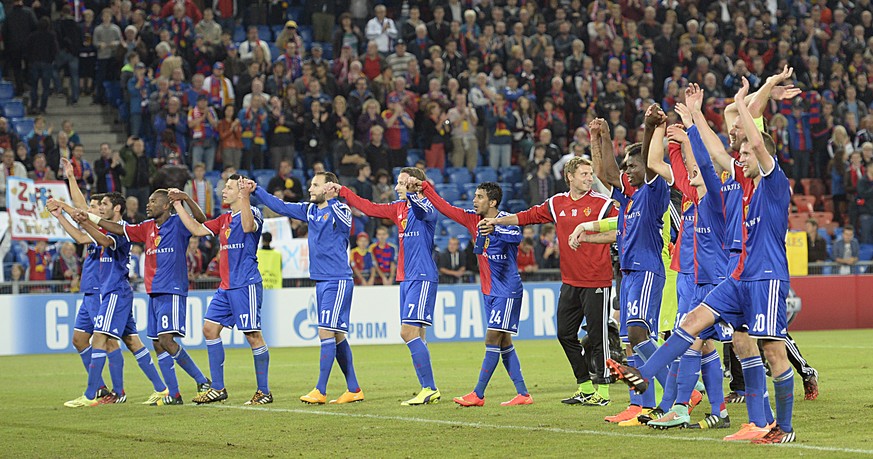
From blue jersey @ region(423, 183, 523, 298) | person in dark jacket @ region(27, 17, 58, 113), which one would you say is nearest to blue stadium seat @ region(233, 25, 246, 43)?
person in dark jacket @ region(27, 17, 58, 113)

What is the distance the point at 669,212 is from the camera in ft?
39.9

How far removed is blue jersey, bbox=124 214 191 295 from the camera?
45.1 feet

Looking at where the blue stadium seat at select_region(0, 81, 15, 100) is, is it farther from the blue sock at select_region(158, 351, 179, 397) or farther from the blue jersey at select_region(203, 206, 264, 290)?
the blue sock at select_region(158, 351, 179, 397)

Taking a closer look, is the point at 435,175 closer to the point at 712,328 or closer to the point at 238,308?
the point at 238,308

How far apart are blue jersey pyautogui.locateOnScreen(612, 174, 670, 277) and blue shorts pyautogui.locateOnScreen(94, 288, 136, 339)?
5.84 m

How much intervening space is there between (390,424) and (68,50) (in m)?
19.0

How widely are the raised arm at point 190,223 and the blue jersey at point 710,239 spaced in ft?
19.1

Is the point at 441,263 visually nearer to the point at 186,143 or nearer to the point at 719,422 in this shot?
the point at 186,143

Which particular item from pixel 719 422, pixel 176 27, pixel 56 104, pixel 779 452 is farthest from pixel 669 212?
pixel 56 104

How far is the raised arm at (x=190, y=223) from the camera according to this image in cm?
1366

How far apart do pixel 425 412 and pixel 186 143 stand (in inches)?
598

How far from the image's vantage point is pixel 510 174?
27.7m

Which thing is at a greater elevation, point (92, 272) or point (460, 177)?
point (460, 177)

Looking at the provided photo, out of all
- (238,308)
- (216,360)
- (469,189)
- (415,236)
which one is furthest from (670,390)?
(469,189)
